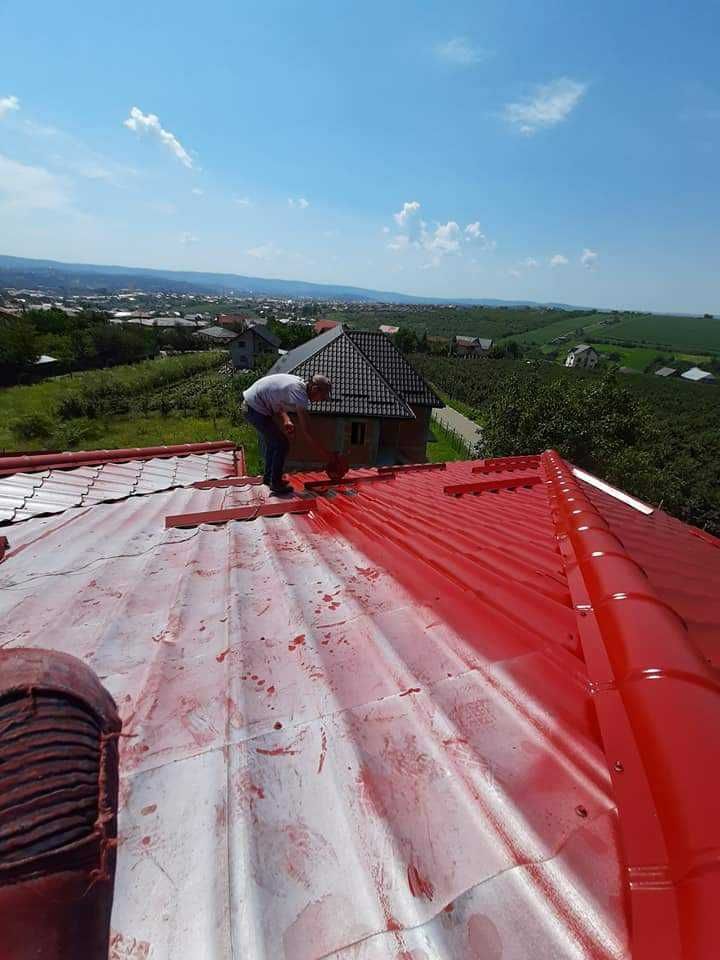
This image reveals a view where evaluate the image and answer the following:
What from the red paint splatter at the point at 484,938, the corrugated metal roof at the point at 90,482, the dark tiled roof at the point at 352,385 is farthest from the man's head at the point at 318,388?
the dark tiled roof at the point at 352,385

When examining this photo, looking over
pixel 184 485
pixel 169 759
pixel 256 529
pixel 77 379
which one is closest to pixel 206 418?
pixel 77 379

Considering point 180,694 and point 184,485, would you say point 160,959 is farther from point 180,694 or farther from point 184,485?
point 184,485

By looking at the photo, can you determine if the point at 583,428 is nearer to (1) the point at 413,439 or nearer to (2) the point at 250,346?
(1) the point at 413,439

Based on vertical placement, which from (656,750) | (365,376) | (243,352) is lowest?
(243,352)

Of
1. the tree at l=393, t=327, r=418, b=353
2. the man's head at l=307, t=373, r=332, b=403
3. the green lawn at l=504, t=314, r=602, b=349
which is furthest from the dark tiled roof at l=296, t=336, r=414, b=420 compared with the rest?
the green lawn at l=504, t=314, r=602, b=349

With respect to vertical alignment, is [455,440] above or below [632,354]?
below

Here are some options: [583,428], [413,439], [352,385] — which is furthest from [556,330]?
[352,385]

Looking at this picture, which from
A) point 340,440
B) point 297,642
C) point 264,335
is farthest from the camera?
point 264,335
